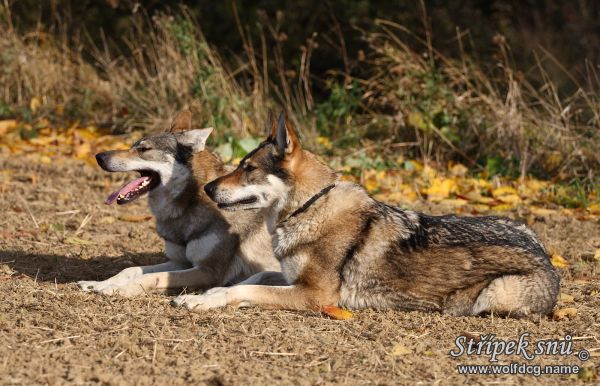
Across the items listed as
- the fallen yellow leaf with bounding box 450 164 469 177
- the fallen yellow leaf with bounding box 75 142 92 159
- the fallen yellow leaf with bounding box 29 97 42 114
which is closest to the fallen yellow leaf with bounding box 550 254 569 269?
the fallen yellow leaf with bounding box 450 164 469 177

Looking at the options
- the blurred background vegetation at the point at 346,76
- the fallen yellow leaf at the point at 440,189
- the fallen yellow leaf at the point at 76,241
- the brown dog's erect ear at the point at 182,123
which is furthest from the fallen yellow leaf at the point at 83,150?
the fallen yellow leaf at the point at 440,189

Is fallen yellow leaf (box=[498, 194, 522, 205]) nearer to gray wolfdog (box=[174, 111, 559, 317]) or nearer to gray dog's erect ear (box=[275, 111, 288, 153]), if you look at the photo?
gray wolfdog (box=[174, 111, 559, 317])

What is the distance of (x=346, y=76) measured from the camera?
1178 centimetres

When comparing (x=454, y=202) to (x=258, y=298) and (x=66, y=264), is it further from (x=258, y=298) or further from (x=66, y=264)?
(x=66, y=264)

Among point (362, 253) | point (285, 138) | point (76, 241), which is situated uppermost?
point (285, 138)

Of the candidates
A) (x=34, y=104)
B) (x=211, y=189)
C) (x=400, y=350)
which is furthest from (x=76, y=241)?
(x=34, y=104)

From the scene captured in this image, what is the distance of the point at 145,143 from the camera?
21.6 ft

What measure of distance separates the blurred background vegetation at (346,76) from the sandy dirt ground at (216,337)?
3.63 metres

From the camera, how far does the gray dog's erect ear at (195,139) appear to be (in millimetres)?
6551

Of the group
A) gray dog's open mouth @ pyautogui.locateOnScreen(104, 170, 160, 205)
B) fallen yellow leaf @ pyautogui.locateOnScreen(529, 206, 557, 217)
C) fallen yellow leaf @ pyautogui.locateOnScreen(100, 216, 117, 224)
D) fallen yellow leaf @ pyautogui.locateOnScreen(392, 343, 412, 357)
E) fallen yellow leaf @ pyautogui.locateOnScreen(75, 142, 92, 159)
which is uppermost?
gray dog's open mouth @ pyautogui.locateOnScreen(104, 170, 160, 205)

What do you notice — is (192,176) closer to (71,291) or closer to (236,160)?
(71,291)

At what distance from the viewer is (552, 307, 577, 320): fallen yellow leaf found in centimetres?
566

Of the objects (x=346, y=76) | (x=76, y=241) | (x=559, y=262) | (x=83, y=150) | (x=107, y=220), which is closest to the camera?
(x=559, y=262)

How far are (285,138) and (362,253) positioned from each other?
950 millimetres
